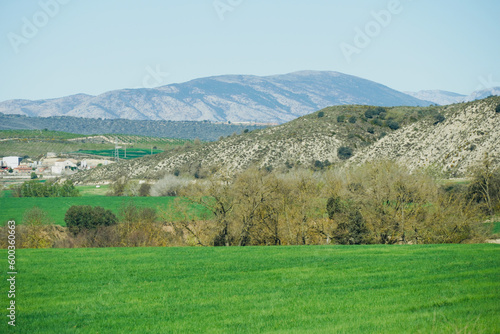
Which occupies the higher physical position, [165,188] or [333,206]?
[333,206]

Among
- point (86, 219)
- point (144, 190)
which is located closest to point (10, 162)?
point (144, 190)

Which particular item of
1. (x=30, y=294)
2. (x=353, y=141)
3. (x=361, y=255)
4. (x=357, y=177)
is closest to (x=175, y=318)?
(x=30, y=294)

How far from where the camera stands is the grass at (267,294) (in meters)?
10.6

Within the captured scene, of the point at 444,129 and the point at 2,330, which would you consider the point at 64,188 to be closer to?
the point at 444,129

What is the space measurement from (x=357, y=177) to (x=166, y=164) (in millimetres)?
69870

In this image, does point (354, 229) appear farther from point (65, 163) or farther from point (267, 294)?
point (65, 163)

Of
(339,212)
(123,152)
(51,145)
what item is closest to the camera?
(339,212)

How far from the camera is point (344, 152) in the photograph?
3561 inches

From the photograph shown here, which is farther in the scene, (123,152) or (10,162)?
(123,152)

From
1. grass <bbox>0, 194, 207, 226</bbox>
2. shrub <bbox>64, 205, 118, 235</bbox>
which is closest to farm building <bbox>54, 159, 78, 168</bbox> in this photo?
grass <bbox>0, 194, 207, 226</bbox>

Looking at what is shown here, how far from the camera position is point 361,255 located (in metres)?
20.9

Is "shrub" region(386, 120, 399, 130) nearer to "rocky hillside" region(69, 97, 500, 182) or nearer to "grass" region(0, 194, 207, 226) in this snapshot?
"rocky hillside" region(69, 97, 500, 182)

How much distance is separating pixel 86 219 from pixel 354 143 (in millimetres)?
61649

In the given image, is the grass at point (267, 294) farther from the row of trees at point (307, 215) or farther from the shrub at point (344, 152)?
the shrub at point (344, 152)
